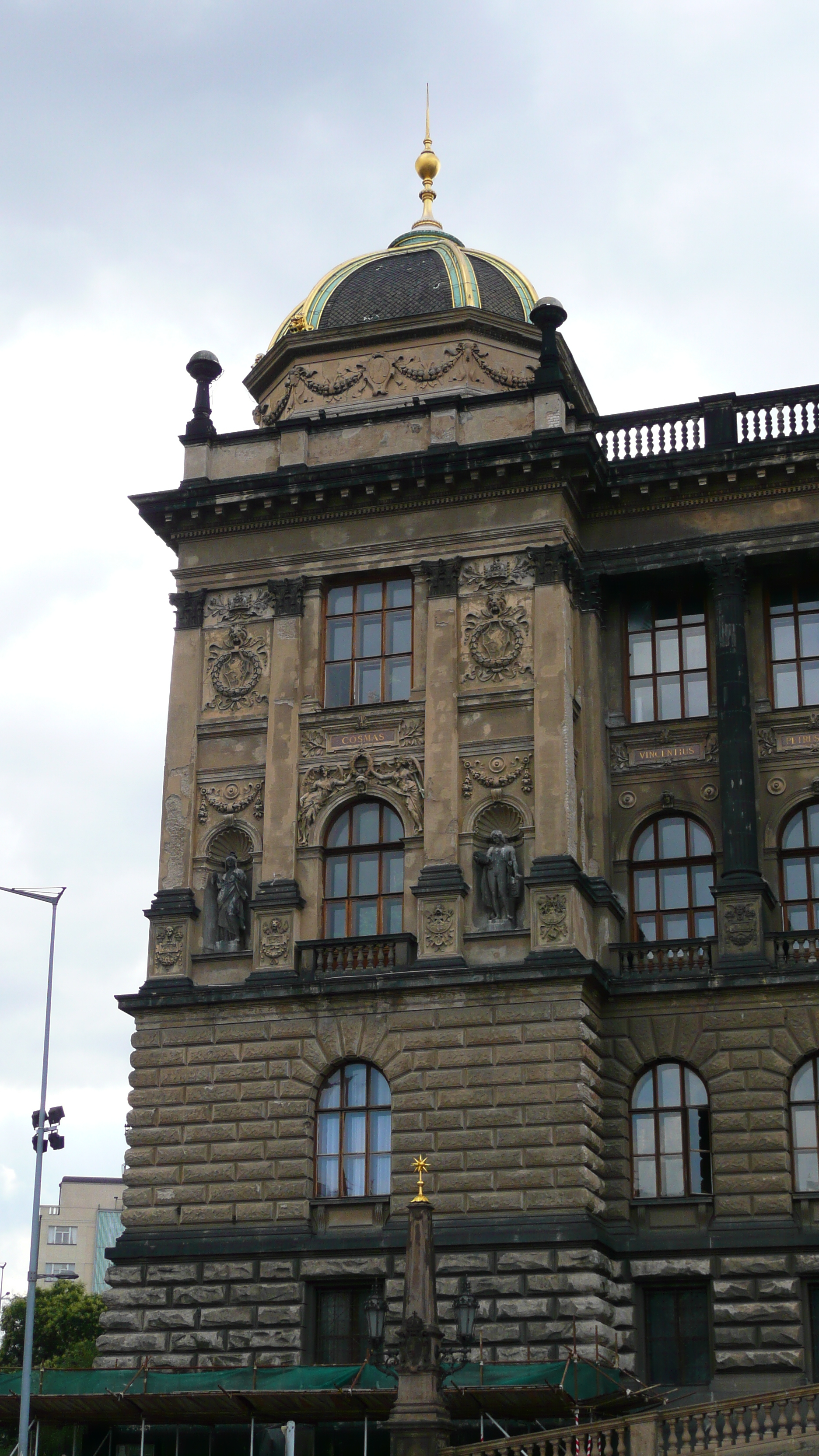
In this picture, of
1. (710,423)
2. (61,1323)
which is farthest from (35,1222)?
(61,1323)

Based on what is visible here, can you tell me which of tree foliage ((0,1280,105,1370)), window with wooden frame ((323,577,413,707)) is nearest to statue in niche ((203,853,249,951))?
window with wooden frame ((323,577,413,707))

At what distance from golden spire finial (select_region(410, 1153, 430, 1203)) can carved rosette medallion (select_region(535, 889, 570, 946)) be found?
4.54 meters

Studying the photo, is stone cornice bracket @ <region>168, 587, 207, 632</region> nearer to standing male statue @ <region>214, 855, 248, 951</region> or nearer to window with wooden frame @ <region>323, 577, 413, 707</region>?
window with wooden frame @ <region>323, 577, 413, 707</region>

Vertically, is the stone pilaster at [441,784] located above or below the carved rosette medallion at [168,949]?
above

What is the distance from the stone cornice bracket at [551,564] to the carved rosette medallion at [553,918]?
653 centimetres

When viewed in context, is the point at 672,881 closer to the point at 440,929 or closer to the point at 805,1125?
the point at 440,929

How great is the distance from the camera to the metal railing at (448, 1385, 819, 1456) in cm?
2659

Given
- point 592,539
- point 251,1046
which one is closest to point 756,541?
point 592,539

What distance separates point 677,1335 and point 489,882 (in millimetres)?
8892

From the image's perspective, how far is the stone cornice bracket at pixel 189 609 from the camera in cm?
4062

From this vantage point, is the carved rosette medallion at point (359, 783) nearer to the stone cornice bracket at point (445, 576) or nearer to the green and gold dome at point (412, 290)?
the stone cornice bracket at point (445, 576)

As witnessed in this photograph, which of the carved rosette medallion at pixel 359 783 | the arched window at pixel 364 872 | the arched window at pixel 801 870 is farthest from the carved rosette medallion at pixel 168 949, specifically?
the arched window at pixel 801 870

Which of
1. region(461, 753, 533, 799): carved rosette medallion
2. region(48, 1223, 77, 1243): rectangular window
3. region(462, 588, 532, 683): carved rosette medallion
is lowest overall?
region(48, 1223, 77, 1243): rectangular window

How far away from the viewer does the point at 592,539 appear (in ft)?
132
